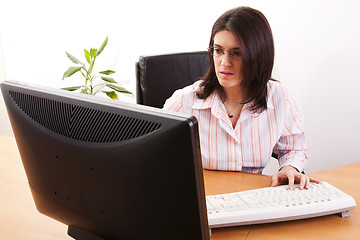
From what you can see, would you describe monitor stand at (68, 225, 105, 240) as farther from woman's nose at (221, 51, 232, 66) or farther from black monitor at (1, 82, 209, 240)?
woman's nose at (221, 51, 232, 66)

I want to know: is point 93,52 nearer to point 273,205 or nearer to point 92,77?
point 92,77

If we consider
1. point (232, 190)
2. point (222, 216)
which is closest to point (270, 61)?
point (232, 190)

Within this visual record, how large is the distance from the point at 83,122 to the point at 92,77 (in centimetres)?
246

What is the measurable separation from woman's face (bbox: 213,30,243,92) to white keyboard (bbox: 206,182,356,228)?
Answer: 1.53 ft

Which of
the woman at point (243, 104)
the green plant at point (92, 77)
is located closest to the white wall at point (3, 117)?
the green plant at point (92, 77)

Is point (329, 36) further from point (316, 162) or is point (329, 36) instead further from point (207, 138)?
point (207, 138)

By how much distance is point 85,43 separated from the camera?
322 cm

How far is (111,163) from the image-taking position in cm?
67

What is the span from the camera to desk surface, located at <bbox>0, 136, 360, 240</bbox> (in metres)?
1.00

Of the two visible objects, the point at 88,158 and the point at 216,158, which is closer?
the point at 88,158

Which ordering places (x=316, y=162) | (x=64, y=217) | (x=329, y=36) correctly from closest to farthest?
1. (x=64, y=217)
2. (x=329, y=36)
3. (x=316, y=162)

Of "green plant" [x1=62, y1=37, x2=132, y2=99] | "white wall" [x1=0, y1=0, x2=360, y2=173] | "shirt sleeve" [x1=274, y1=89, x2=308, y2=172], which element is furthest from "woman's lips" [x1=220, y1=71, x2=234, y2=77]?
"green plant" [x1=62, y1=37, x2=132, y2=99]

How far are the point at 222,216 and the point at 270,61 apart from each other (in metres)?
0.73

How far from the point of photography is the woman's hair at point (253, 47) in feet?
4.66
